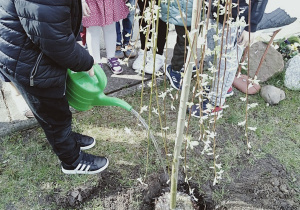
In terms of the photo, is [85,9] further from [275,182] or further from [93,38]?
[275,182]

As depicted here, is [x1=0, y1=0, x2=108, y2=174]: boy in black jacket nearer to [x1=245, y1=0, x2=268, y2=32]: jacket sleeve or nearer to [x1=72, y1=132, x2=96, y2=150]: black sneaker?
[x1=72, y1=132, x2=96, y2=150]: black sneaker

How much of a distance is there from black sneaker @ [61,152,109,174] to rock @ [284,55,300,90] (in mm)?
2109

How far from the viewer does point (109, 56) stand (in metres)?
3.11

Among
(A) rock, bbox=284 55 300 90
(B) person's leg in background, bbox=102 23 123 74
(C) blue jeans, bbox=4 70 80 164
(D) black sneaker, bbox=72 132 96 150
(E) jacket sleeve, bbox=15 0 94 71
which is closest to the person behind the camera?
(E) jacket sleeve, bbox=15 0 94 71

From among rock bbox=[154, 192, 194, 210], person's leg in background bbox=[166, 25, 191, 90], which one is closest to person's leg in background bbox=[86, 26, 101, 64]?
person's leg in background bbox=[166, 25, 191, 90]

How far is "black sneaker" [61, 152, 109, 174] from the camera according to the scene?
2252 mm

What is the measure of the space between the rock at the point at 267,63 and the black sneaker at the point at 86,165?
1931 millimetres

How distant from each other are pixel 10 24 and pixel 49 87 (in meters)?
0.38

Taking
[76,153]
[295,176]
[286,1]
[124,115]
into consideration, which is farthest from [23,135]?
[286,1]

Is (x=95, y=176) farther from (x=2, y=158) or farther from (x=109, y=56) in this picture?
(x=109, y=56)

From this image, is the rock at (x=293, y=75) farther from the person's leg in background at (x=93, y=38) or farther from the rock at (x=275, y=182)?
the person's leg in background at (x=93, y=38)

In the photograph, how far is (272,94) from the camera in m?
3.01

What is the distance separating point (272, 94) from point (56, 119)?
2.11m

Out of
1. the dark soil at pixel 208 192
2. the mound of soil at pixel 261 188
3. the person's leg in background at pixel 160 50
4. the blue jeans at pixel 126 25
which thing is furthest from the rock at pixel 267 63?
the blue jeans at pixel 126 25
